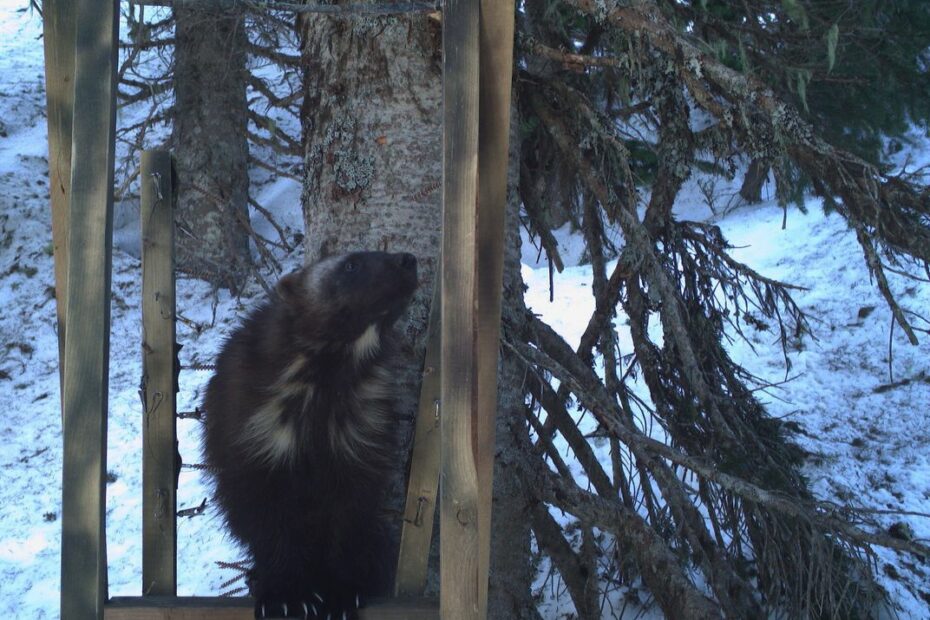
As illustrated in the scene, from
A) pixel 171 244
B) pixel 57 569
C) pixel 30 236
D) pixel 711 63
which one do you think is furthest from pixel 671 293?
pixel 30 236

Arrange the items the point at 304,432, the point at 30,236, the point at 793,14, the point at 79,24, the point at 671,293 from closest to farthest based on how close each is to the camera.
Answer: the point at 79,24 < the point at 304,432 < the point at 793,14 < the point at 671,293 < the point at 30,236

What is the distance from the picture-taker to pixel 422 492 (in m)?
2.84

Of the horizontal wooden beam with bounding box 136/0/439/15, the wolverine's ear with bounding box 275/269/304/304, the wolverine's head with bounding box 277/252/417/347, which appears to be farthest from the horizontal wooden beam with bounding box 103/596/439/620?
the horizontal wooden beam with bounding box 136/0/439/15

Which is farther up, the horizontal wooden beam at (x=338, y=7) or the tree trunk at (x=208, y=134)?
the tree trunk at (x=208, y=134)

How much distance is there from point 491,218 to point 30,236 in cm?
858

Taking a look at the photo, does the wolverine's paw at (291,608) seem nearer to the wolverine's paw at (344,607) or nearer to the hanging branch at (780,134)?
the wolverine's paw at (344,607)

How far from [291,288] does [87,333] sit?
0.96m

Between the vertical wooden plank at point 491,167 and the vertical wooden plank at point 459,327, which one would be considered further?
the vertical wooden plank at point 491,167

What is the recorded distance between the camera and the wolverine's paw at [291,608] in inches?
113

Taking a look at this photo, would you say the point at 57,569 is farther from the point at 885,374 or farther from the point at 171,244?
the point at 885,374

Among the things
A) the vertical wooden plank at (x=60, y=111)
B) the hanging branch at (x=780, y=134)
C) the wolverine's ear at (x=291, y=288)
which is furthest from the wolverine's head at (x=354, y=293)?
the hanging branch at (x=780, y=134)

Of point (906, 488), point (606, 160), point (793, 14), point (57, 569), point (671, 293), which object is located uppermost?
point (793, 14)

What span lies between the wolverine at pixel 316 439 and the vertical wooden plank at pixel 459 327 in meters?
0.81

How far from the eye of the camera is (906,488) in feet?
19.4
